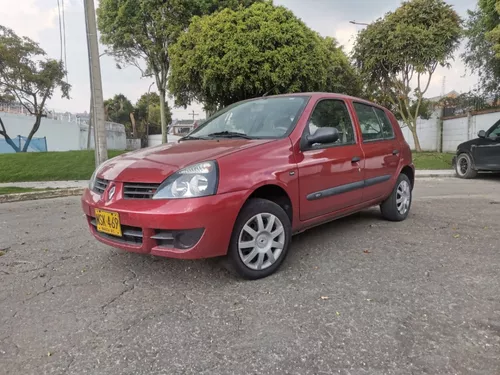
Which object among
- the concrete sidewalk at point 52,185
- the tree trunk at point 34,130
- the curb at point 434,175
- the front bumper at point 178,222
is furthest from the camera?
the tree trunk at point 34,130

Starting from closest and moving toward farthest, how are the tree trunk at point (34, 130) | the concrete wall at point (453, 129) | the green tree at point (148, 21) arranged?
the green tree at point (148, 21)
the concrete wall at point (453, 129)
the tree trunk at point (34, 130)

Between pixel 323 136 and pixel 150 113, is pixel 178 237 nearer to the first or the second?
pixel 323 136

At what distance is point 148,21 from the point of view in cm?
1625

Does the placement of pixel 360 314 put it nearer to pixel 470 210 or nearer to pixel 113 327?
pixel 113 327

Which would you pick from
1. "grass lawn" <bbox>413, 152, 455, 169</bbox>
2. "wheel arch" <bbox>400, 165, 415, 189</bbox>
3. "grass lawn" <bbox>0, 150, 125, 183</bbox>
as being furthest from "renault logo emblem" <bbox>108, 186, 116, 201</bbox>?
"grass lawn" <bbox>413, 152, 455, 169</bbox>

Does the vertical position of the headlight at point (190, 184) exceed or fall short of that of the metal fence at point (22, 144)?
it falls short

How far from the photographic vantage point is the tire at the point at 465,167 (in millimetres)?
10594

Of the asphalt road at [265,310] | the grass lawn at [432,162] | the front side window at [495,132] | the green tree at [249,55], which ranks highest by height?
the green tree at [249,55]

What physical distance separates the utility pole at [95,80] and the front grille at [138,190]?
6920 mm

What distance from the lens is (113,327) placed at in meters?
2.42

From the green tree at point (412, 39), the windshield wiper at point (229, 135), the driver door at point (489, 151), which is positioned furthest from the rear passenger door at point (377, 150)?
the green tree at point (412, 39)

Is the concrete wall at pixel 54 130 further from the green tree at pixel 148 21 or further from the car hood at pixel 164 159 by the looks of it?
the car hood at pixel 164 159

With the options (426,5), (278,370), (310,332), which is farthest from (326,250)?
(426,5)

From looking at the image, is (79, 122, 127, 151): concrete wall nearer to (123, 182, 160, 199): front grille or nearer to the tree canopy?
the tree canopy
